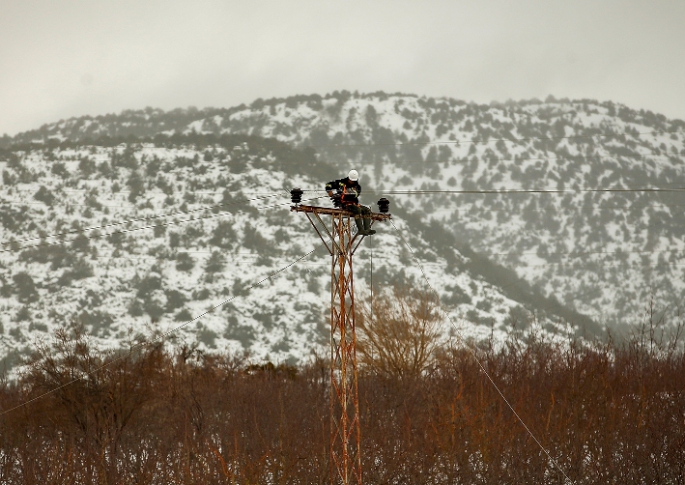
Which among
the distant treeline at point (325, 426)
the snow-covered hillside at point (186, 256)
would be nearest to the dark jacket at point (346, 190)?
the distant treeline at point (325, 426)

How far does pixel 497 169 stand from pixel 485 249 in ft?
103

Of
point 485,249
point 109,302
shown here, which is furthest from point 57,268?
point 485,249

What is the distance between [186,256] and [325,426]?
44545mm

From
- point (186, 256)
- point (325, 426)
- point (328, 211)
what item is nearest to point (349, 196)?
point (328, 211)

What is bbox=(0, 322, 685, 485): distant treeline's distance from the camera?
37438 millimetres

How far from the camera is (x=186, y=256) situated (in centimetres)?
8869

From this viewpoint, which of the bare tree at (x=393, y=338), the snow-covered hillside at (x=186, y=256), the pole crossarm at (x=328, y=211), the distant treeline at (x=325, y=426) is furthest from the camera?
the snow-covered hillside at (x=186, y=256)

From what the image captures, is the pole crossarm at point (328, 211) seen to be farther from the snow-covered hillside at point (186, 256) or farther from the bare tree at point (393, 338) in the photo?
the snow-covered hillside at point (186, 256)

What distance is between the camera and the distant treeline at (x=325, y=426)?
3744 cm

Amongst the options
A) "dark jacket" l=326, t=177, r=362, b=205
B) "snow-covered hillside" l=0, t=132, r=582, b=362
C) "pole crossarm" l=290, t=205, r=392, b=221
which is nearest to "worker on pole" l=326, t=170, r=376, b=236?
"dark jacket" l=326, t=177, r=362, b=205

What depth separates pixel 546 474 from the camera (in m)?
41.2

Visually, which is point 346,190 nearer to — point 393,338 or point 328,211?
point 328,211

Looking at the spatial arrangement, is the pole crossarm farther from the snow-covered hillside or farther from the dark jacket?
the snow-covered hillside

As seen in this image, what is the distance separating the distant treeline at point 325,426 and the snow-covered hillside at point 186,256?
649 inches
